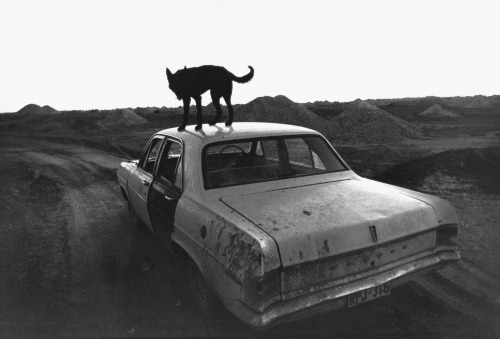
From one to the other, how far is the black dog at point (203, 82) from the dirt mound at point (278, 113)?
729 inches

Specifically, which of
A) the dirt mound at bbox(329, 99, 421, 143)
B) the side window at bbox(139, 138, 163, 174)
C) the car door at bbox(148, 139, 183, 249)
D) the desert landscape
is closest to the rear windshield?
the car door at bbox(148, 139, 183, 249)

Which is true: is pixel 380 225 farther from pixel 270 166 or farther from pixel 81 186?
pixel 81 186

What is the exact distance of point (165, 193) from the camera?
3850 mm

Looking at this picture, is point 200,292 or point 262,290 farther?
point 200,292

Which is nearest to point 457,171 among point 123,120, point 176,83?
point 176,83

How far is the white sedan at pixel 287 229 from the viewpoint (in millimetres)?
2438

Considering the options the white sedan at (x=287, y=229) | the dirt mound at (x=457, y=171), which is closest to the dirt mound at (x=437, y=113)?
the dirt mound at (x=457, y=171)

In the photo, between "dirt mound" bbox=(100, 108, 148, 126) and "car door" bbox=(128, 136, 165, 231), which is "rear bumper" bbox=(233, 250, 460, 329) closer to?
"car door" bbox=(128, 136, 165, 231)

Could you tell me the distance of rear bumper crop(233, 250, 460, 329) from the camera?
238 centimetres

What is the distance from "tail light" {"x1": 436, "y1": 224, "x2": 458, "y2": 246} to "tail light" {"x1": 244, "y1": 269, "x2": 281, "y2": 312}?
160 centimetres

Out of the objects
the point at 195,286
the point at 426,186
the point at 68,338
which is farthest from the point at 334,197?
the point at 426,186

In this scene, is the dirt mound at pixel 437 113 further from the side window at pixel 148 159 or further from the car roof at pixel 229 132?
the side window at pixel 148 159

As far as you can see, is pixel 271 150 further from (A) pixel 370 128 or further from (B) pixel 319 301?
(A) pixel 370 128

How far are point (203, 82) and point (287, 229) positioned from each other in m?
2.55
